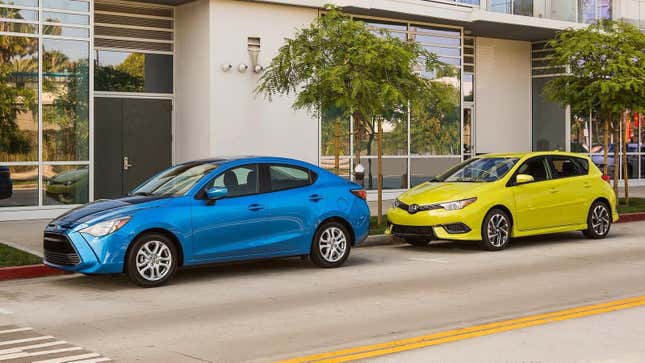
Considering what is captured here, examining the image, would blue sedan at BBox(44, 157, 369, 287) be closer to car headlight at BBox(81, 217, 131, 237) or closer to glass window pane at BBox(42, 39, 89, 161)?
car headlight at BBox(81, 217, 131, 237)

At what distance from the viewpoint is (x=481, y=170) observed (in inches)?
612

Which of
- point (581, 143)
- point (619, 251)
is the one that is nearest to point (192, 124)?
point (619, 251)

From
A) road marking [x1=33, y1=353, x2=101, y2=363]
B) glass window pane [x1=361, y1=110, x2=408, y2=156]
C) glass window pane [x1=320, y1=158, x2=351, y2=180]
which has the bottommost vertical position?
road marking [x1=33, y1=353, x2=101, y2=363]

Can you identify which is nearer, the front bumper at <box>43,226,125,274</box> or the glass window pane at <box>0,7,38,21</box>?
the front bumper at <box>43,226,125,274</box>

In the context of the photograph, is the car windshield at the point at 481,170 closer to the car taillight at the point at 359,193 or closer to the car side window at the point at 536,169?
the car side window at the point at 536,169

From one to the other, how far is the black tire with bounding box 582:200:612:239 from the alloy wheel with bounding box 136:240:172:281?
834 centimetres

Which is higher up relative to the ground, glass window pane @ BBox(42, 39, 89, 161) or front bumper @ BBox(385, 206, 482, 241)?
glass window pane @ BBox(42, 39, 89, 161)

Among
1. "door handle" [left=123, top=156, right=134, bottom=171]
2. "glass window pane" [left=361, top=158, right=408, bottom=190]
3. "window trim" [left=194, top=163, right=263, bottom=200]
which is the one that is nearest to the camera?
"window trim" [left=194, top=163, right=263, bottom=200]

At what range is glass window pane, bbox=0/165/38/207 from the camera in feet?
60.2

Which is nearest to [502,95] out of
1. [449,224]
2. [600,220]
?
[600,220]

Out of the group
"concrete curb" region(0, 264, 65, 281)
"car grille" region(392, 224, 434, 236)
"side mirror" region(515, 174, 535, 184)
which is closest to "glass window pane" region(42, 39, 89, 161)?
"concrete curb" region(0, 264, 65, 281)

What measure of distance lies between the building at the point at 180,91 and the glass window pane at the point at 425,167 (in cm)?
4

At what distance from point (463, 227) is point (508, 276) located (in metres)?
2.48

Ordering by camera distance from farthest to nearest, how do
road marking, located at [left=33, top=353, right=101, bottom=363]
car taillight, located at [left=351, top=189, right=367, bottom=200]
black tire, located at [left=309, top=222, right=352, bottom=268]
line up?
car taillight, located at [left=351, top=189, right=367, bottom=200] → black tire, located at [left=309, top=222, right=352, bottom=268] → road marking, located at [left=33, top=353, right=101, bottom=363]
